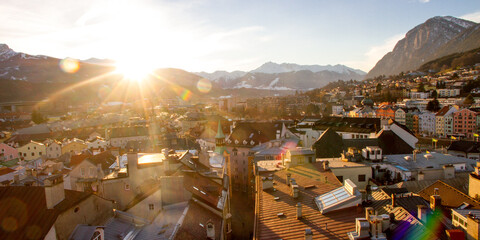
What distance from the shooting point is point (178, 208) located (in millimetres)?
12602

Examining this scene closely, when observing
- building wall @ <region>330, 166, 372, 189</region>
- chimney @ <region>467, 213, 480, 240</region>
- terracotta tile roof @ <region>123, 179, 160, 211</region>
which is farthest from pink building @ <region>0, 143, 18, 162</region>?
chimney @ <region>467, 213, 480, 240</region>

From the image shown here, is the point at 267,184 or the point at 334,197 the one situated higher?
the point at 334,197

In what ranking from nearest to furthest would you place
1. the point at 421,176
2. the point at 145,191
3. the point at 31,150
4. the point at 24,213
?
the point at 24,213 < the point at 145,191 < the point at 421,176 < the point at 31,150

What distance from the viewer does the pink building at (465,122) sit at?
69125 mm

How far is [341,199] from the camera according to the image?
37.2 feet

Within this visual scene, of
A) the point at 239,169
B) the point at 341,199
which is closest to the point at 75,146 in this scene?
the point at 239,169

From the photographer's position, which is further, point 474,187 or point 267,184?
point 267,184

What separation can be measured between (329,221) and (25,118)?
5174 inches

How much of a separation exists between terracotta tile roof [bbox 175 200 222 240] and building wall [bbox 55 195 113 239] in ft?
11.8

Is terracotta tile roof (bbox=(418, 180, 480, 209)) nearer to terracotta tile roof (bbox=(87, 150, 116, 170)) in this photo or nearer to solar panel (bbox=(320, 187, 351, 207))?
solar panel (bbox=(320, 187, 351, 207))

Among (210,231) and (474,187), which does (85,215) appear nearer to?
(210,231)

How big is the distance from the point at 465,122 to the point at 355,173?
67.8m

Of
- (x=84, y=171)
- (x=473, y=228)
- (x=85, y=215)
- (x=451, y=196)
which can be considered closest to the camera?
(x=473, y=228)

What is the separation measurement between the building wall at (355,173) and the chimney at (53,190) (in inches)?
552
